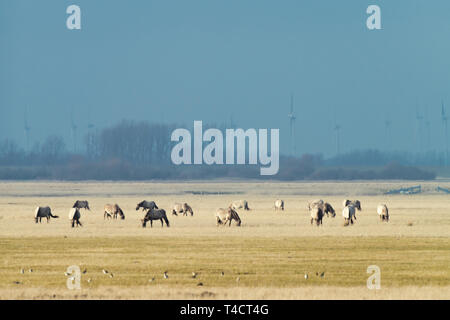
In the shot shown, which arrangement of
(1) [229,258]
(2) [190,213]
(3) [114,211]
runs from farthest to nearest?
1. (2) [190,213]
2. (3) [114,211]
3. (1) [229,258]

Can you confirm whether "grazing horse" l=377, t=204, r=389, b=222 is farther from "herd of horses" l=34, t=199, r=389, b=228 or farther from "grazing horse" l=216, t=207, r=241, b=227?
"grazing horse" l=216, t=207, r=241, b=227

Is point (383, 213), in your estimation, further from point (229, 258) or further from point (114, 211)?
point (229, 258)

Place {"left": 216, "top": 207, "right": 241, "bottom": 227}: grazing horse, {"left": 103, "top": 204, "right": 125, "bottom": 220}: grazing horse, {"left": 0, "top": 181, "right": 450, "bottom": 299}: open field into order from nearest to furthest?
{"left": 0, "top": 181, "right": 450, "bottom": 299}: open field < {"left": 216, "top": 207, "right": 241, "bottom": 227}: grazing horse < {"left": 103, "top": 204, "right": 125, "bottom": 220}: grazing horse

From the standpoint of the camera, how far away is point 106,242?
3947 centimetres

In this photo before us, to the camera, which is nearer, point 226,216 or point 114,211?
point 226,216

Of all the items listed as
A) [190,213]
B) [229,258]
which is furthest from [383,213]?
[229,258]

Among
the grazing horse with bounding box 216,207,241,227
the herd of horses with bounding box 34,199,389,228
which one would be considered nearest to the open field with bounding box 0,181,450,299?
the herd of horses with bounding box 34,199,389,228

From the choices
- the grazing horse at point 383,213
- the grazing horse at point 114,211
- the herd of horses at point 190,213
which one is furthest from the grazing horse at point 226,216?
the grazing horse at point 383,213
